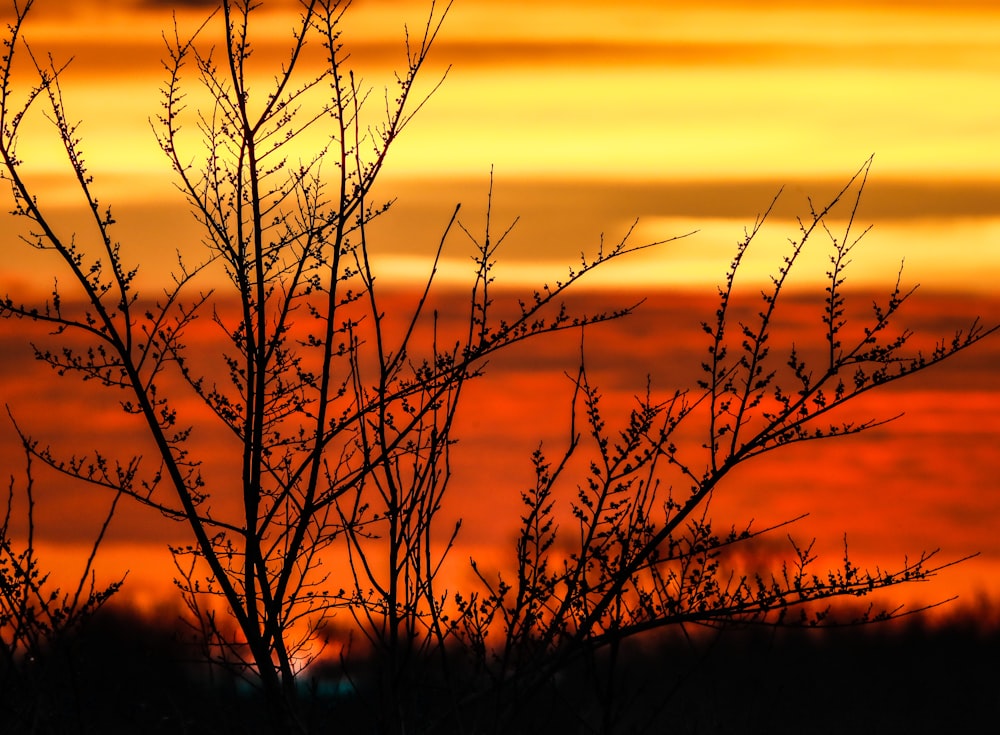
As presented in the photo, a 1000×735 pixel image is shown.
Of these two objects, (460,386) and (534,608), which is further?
(460,386)

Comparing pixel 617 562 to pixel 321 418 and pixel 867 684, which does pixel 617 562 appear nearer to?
pixel 321 418

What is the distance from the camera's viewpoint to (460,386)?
723 centimetres

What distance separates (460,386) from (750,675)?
197 cm

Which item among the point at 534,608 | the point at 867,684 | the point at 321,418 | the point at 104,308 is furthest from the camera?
the point at 867,684

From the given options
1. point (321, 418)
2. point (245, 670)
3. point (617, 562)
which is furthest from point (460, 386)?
point (245, 670)

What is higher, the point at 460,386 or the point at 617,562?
the point at 460,386

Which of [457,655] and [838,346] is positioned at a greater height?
[838,346]

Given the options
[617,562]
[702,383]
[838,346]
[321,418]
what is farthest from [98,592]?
[838,346]

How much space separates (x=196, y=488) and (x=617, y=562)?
7.58ft

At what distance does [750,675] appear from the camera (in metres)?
6.90

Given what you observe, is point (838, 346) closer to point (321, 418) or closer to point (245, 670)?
point (321, 418)

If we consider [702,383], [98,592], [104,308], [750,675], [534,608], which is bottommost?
[750,675]

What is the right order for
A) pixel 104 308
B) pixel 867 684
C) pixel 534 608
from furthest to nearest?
pixel 867 684 → pixel 104 308 → pixel 534 608

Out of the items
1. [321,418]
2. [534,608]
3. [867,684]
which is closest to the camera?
[534,608]
